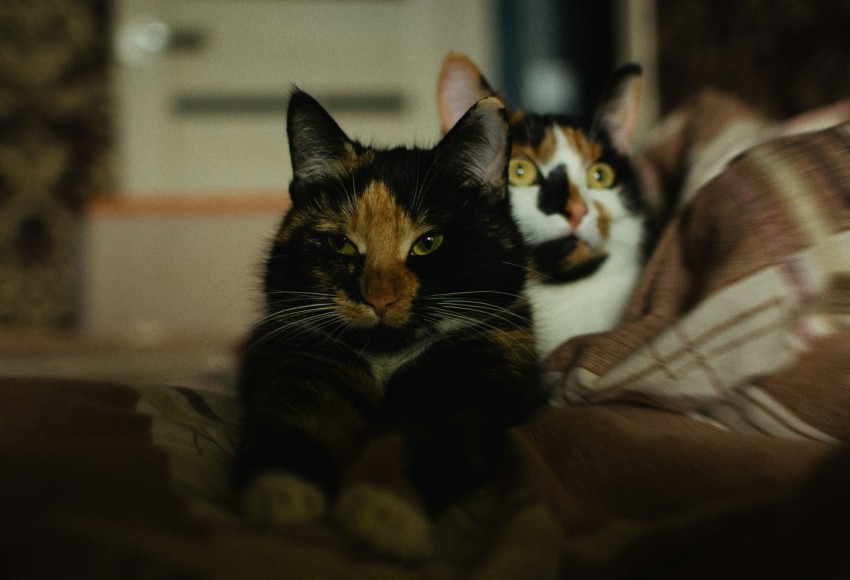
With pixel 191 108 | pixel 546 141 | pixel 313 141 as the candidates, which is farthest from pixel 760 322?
pixel 191 108

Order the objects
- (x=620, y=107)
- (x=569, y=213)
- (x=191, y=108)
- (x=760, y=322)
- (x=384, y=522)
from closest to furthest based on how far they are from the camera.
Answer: (x=384, y=522), (x=760, y=322), (x=569, y=213), (x=620, y=107), (x=191, y=108)

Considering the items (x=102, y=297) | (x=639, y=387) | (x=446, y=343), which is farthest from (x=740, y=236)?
(x=102, y=297)

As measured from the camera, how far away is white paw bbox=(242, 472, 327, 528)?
16.2 inches

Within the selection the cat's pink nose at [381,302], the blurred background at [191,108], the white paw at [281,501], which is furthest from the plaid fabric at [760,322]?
the blurred background at [191,108]

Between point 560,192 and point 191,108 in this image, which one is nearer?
point 560,192

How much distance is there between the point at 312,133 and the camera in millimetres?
726

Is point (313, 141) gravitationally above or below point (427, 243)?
above

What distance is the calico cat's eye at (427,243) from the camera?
66 centimetres

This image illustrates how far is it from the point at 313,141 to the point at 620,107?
51 cm

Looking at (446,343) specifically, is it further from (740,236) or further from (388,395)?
(740,236)

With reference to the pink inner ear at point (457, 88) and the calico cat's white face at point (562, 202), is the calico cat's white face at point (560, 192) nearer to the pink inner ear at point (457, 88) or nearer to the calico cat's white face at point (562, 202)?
the calico cat's white face at point (562, 202)

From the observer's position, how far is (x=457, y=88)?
0.89 m

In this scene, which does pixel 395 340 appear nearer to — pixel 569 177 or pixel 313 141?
pixel 313 141

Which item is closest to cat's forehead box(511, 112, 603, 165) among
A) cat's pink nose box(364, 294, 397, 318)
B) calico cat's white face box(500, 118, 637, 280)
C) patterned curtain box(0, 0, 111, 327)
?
calico cat's white face box(500, 118, 637, 280)
